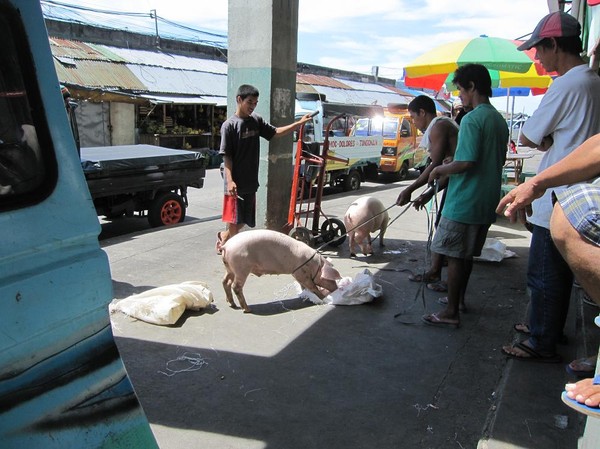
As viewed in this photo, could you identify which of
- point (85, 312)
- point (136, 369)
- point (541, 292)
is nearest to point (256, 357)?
point (136, 369)

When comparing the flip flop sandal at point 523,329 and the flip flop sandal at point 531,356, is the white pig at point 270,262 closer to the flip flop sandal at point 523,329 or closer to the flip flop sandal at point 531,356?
the flip flop sandal at point 523,329

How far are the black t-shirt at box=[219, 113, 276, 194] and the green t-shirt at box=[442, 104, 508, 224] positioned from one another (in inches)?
88.8

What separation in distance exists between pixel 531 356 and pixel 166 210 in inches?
261

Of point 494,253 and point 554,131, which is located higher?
point 554,131

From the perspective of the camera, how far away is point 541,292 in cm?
331

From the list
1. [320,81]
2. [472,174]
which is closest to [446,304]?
[472,174]

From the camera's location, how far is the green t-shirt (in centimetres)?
377

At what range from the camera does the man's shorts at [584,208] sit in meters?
1.64

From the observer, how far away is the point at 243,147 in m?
5.25

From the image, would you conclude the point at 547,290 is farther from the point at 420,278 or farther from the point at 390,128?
the point at 390,128

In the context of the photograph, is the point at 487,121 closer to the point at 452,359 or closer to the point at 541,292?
the point at 541,292

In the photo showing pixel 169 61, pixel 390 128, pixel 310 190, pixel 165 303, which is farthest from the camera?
pixel 169 61

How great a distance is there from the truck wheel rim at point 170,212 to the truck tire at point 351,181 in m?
5.75

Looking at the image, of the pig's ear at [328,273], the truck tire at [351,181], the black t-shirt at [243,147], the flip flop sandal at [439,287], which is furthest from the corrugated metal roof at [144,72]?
the flip flop sandal at [439,287]
